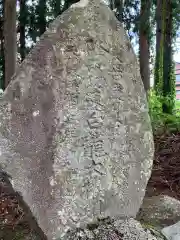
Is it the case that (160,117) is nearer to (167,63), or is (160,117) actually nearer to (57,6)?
(167,63)

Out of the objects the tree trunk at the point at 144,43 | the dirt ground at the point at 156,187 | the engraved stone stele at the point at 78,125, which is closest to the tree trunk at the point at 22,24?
the tree trunk at the point at 144,43

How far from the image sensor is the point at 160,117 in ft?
21.1

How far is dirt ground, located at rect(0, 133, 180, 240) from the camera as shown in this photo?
2.73 m

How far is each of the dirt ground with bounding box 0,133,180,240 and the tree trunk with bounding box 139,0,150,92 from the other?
2992mm

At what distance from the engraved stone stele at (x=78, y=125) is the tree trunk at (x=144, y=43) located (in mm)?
5609

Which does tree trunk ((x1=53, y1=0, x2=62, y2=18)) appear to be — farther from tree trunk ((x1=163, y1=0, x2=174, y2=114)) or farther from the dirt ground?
the dirt ground

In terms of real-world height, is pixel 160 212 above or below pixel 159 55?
below

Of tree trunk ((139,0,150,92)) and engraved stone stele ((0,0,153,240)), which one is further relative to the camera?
tree trunk ((139,0,150,92))

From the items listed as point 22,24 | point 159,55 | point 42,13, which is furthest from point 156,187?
point 22,24

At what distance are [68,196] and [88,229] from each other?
18 cm

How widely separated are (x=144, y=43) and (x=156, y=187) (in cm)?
545

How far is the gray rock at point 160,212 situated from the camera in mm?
2543

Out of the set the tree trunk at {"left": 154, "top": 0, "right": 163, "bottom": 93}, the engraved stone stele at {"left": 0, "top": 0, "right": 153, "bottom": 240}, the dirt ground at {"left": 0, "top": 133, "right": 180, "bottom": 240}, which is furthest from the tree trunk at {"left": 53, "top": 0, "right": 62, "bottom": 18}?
the engraved stone stele at {"left": 0, "top": 0, "right": 153, "bottom": 240}

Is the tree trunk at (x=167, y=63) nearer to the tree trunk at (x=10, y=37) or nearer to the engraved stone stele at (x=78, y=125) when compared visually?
the tree trunk at (x=10, y=37)
